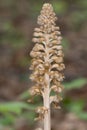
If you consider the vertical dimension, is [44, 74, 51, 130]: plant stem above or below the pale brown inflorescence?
below

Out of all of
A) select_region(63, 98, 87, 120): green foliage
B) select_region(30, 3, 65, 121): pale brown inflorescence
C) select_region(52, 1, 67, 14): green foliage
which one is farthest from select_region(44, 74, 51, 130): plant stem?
select_region(52, 1, 67, 14): green foliage

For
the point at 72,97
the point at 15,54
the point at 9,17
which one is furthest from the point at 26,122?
the point at 9,17

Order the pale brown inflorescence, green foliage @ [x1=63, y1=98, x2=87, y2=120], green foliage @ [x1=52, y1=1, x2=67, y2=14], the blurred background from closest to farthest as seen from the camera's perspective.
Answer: the pale brown inflorescence
the blurred background
green foliage @ [x1=63, y1=98, x2=87, y2=120]
green foliage @ [x1=52, y1=1, x2=67, y2=14]

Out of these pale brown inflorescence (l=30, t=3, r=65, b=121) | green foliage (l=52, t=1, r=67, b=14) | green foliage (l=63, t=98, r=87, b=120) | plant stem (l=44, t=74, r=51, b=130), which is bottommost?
plant stem (l=44, t=74, r=51, b=130)

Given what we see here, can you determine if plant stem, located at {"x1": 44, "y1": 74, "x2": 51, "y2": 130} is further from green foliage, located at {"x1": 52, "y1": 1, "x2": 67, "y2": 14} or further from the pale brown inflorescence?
green foliage, located at {"x1": 52, "y1": 1, "x2": 67, "y2": 14}

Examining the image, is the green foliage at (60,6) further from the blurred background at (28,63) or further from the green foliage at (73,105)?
the green foliage at (73,105)

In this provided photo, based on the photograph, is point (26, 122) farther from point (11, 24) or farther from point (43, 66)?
point (11, 24)

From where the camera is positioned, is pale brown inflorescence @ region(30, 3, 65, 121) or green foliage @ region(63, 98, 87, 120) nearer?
pale brown inflorescence @ region(30, 3, 65, 121)

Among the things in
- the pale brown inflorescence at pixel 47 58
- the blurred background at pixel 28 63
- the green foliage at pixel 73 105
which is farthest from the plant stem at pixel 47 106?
the green foliage at pixel 73 105

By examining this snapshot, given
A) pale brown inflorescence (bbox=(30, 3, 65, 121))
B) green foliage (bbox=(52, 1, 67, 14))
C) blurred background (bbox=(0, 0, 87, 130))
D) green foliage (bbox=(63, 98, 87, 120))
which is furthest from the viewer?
green foliage (bbox=(52, 1, 67, 14))
